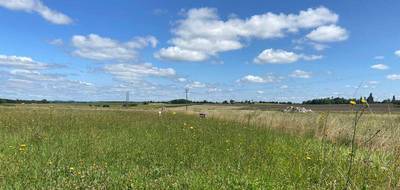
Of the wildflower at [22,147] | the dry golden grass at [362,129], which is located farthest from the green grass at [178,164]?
the dry golden grass at [362,129]

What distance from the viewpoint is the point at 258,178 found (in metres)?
6.02

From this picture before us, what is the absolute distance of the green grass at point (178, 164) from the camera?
5.57 meters

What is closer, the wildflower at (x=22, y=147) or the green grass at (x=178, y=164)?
the green grass at (x=178, y=164)

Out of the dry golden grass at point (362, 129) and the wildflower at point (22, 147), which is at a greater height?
the dry golden grass at point (362, 129)

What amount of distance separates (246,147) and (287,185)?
3792 millimetres

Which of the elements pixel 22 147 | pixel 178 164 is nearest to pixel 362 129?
pixel 178 164

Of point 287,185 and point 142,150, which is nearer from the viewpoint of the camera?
point 287,185

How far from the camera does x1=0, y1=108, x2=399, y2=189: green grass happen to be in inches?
219

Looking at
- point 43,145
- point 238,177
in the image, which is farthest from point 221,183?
point 43,145

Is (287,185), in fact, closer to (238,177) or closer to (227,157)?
(238,177)

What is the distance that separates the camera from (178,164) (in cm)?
735

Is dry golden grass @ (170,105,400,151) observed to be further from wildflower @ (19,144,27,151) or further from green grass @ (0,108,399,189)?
wildflower @ (19,144,27,151)

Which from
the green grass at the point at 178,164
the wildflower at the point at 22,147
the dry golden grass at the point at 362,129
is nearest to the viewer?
the green grass at the point at 178,164

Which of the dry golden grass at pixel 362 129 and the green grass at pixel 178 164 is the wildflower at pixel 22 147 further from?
the dry golden grass at pixel 362 129
